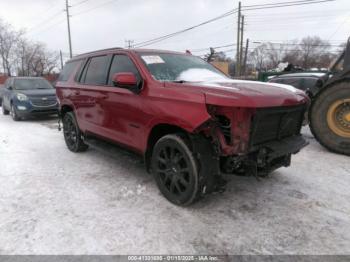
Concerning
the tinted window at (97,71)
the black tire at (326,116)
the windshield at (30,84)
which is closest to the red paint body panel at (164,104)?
the tinted window at (97,71)

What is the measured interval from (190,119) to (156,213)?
1199mm

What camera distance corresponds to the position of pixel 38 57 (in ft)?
176

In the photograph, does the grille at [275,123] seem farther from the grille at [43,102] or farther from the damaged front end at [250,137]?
the grille at [43,102]

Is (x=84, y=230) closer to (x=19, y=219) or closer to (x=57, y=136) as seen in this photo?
(x=19, y=219)

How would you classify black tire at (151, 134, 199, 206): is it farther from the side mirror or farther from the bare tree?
the bare tree

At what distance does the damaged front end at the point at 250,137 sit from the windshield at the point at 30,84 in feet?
33.3

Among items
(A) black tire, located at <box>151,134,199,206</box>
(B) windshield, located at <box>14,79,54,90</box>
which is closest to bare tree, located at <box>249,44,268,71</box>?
(B) windshield, located at <box>14,79,54,90</box>

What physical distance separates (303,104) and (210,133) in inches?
56.2

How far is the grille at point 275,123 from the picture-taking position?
2.83 metres

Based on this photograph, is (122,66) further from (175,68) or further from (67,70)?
(67,70)

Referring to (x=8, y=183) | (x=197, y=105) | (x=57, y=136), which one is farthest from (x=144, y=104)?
(x=57, y=136)

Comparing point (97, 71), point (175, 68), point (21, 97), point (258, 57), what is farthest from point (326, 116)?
point (258, 57)

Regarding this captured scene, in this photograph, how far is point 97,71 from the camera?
467 cm

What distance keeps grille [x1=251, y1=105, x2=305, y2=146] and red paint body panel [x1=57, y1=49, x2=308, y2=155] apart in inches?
3.6
